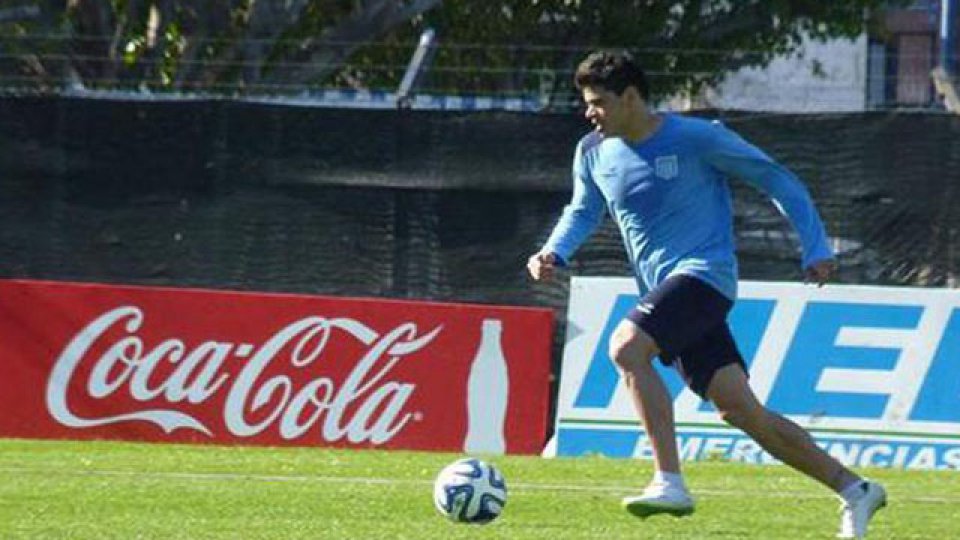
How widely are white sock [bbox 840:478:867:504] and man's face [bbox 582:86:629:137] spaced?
4.94 ft

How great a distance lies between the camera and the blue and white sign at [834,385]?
14.7 metres

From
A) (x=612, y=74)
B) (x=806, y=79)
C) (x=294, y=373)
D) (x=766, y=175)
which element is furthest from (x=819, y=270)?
(x=806, y=79)

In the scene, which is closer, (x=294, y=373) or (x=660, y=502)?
(x=660, y=502)

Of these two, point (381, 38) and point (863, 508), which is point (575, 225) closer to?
point (863, 508)

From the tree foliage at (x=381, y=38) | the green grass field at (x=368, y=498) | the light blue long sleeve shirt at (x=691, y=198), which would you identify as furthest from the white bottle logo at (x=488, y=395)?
the light blue long sleeve shirt at (x=691, y=198)

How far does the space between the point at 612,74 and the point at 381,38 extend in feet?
58.6

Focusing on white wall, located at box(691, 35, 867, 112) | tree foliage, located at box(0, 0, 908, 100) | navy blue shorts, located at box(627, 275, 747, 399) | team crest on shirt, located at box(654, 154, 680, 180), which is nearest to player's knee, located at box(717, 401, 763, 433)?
navy blue shorts, located at box(627, 275, 747, 399)

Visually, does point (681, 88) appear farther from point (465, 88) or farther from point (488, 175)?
point (488, 175)

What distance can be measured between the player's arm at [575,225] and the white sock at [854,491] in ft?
4.53

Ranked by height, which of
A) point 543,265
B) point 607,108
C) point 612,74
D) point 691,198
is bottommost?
point 543,265

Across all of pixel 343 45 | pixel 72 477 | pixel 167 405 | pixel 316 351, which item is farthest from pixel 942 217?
pixel 343 45

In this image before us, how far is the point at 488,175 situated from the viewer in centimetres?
1602

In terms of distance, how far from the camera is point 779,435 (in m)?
8.88

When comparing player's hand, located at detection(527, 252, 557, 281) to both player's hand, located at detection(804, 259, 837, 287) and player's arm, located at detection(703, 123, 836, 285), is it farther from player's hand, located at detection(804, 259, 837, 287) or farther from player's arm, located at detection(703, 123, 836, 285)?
player's hand, located at detection(804, 259, 837, 287)
